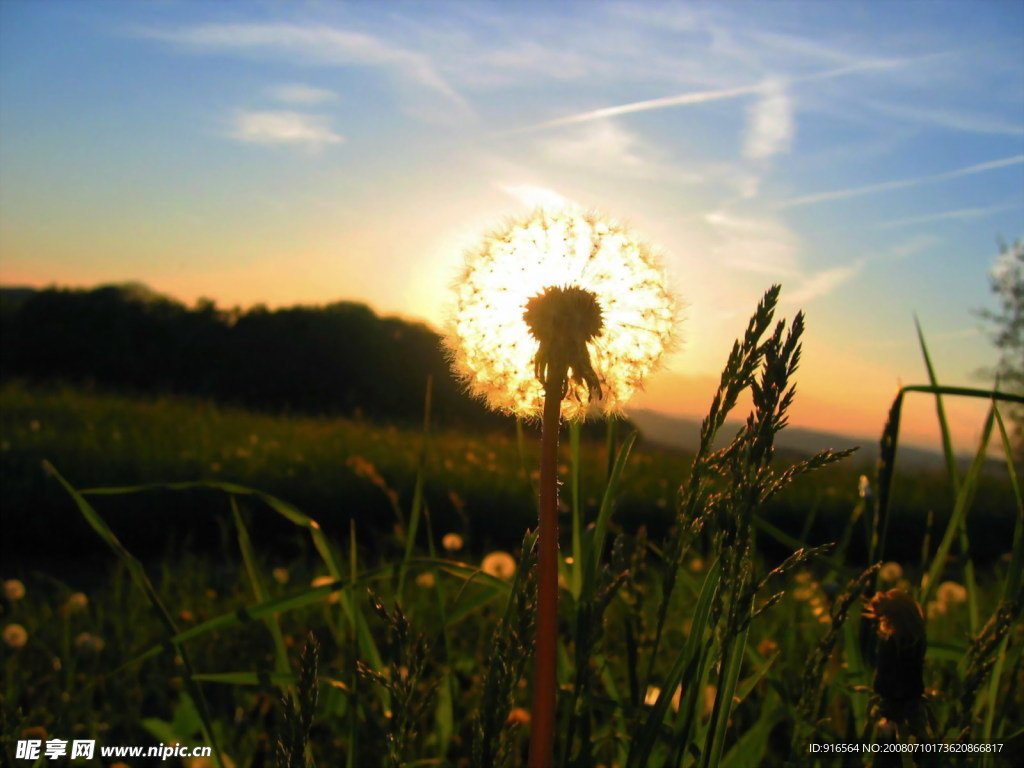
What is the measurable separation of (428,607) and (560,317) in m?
2.86

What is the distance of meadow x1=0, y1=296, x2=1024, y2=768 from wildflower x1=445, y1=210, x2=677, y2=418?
0.45 ft

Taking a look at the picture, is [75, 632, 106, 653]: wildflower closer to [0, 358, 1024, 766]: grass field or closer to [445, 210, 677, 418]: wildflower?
[0, 358, 1024, 766]: grass field

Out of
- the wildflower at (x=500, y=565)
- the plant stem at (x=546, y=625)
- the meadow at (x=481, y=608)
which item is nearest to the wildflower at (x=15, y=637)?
the meadow at (x=481, y=608)

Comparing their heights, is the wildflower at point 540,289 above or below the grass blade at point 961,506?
above

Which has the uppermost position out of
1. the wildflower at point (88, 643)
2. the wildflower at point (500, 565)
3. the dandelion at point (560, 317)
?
the dandelion at point (560, 317)

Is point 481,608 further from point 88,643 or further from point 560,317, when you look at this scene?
point 560,317

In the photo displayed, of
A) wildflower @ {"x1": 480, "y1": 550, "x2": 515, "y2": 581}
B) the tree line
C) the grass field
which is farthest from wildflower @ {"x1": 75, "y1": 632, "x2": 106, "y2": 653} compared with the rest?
the tree line

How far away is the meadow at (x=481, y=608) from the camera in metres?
1.00

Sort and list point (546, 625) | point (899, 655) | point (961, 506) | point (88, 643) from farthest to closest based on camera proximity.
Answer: point (88, 643) → point (961, 506) → point (899, 655) → point (546, 625)

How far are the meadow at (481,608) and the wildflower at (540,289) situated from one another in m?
0.14

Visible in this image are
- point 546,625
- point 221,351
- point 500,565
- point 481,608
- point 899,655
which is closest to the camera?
point 546,625

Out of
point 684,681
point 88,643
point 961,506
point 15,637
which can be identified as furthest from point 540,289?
point 15,637

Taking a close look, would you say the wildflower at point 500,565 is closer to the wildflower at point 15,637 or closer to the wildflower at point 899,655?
the wildflower at point 15,637

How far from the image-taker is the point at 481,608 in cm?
372
